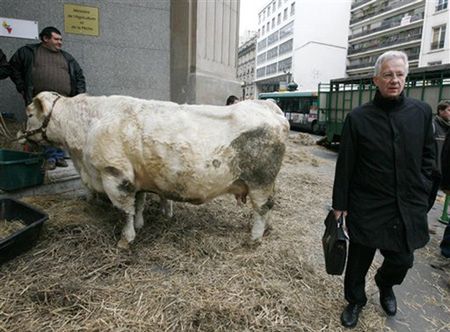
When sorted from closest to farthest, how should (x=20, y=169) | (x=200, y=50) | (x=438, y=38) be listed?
(x=20, y=169) < (x=200, y=50) < (x=438, y=38)

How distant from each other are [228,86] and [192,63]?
42.6 inches

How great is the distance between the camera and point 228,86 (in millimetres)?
7371

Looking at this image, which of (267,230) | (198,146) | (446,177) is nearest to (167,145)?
(198,146)

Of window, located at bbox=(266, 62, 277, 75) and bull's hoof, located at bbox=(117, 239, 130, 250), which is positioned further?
window, located at bbox=(266, 62, 277, 75)

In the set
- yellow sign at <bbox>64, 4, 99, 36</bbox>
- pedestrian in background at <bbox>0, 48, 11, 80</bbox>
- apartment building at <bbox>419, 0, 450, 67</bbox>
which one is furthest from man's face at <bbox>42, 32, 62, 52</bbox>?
apartment building at <bbox>419, 0, 450, 67</bbox>

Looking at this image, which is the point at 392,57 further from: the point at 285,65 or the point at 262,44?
the point at 262,44

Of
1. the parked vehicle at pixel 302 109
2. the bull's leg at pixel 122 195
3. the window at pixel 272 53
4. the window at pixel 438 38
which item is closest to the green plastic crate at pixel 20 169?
the bull's leg at pixel 122 195

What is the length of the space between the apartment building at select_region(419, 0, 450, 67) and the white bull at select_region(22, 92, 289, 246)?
33962mm

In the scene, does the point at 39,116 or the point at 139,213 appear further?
the point at 139,213

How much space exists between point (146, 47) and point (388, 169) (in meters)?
5.30

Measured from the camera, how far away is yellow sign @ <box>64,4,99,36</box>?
5.57m

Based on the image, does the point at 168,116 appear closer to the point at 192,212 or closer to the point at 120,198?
the point at 120,198

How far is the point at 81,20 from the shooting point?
5.66m

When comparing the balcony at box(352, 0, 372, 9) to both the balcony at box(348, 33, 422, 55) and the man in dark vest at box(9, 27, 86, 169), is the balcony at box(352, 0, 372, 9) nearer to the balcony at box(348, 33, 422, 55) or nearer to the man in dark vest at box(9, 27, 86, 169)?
the balcony at box(348, 33, 422, 55)
